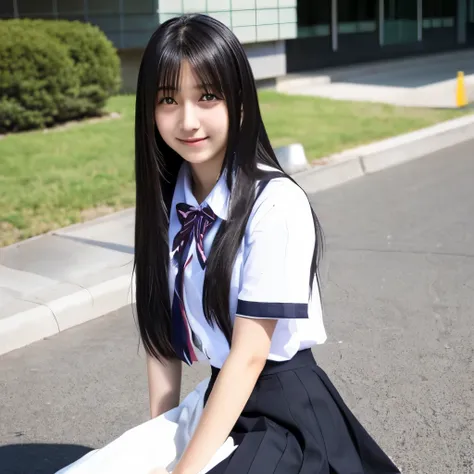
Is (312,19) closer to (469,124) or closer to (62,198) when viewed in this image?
(469,124)

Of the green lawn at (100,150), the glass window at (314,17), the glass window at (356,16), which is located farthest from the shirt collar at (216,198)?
the glass window at (356,16)

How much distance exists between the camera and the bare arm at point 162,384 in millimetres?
2348

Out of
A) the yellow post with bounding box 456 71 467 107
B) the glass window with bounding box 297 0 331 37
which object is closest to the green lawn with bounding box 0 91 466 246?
the yellow post with bounding box 456 71 467 107

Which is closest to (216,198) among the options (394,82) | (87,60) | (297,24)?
(87,60)

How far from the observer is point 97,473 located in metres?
1.92

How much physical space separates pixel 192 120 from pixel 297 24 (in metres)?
21.4

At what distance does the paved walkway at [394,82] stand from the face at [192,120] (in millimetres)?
13670

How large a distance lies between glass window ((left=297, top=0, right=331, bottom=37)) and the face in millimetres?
20973

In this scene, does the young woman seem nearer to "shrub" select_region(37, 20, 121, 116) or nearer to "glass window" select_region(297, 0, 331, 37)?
"shrub" select_region(37, 20, 121, 116)

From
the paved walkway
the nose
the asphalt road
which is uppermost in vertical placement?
the nose

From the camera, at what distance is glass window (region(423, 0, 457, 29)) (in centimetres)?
2865

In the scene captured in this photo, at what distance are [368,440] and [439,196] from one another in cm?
656

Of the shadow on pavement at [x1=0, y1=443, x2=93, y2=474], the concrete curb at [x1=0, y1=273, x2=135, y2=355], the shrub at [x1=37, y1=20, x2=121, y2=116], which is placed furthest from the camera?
the shrub at [x1=37, y1=20, x2=121, y2=116]

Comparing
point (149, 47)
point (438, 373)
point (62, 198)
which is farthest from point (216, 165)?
point (62, 198)
